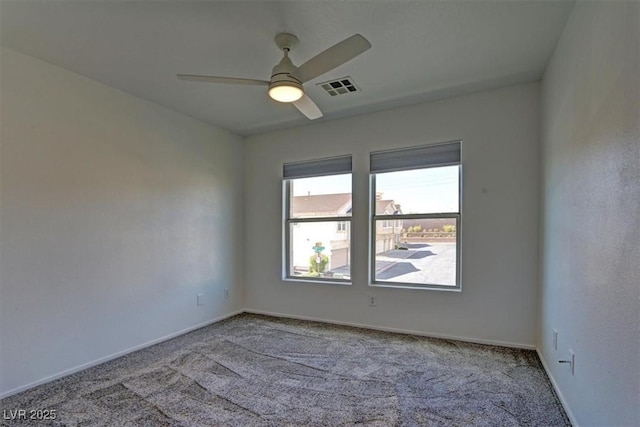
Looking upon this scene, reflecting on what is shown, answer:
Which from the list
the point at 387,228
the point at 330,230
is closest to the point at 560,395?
the point at 387,228

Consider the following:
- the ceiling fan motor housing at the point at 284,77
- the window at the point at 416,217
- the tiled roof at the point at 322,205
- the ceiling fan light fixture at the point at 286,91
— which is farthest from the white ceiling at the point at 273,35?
the tiled roof at the point at 322,205

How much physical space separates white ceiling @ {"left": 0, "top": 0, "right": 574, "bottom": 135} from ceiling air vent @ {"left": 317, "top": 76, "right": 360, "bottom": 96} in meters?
0.09

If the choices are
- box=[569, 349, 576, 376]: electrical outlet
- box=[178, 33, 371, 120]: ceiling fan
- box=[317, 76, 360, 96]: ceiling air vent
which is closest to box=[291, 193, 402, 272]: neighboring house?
box=[317, 76, 360, 96]: ceiling air vent

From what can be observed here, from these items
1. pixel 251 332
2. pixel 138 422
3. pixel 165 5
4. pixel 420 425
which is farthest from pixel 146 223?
pixel 420 425

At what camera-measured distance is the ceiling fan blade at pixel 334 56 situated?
1.91 meters

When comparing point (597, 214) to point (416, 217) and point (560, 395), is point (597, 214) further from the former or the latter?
point (416, 217)

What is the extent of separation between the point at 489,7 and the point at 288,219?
3206 millimetres

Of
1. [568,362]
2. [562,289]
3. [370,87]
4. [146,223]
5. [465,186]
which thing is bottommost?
[568,362]

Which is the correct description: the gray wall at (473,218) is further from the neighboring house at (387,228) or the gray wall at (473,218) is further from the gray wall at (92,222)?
the gray wall at (92,222)

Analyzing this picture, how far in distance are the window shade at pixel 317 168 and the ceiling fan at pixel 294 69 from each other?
5.55ft

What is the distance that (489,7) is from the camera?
6.76 feet

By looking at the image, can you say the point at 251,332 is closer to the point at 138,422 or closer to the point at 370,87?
the point at 138,422

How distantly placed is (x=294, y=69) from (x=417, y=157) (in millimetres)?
1961

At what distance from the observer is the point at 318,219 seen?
4.30 meters
